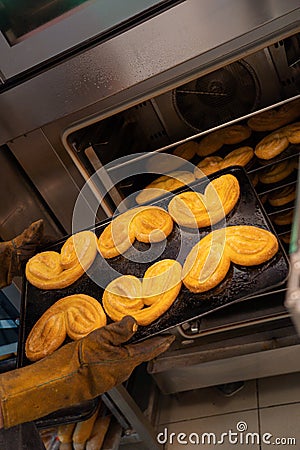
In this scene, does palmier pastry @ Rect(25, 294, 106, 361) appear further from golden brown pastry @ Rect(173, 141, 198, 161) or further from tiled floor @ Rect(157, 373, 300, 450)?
tiled floor @ Rect(157, 373, 300, 450)

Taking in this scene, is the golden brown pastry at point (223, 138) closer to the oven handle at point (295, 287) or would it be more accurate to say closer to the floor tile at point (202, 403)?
the floor tile at point (202, 403)

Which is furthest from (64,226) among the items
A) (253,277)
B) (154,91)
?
(253,277)

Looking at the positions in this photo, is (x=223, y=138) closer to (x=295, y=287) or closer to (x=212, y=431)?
(x=212, y=431)

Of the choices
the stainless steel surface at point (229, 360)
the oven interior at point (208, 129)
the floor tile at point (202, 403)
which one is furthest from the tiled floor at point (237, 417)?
the oven interior at point (208, 129)

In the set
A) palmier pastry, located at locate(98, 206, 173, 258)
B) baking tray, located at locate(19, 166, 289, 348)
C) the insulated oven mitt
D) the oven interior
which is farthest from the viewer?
the oven interior

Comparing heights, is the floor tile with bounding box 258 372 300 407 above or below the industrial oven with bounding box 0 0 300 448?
below

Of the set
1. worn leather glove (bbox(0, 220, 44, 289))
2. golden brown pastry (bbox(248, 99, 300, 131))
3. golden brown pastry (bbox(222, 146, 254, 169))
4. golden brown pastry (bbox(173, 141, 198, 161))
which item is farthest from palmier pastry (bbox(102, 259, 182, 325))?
golden brown pastry (bbox(248, 99, 300, 131))

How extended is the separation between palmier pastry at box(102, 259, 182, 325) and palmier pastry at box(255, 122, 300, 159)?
0.60m

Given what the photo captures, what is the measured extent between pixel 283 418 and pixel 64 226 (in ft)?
4.14

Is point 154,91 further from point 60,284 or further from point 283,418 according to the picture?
point 283,418

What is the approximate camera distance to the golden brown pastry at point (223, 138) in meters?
2.12

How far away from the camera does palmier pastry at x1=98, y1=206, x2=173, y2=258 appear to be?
5.89 feet

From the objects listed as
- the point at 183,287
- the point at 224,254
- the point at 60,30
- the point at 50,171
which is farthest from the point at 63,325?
the point at 60,30

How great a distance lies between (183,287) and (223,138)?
803 millimetres
